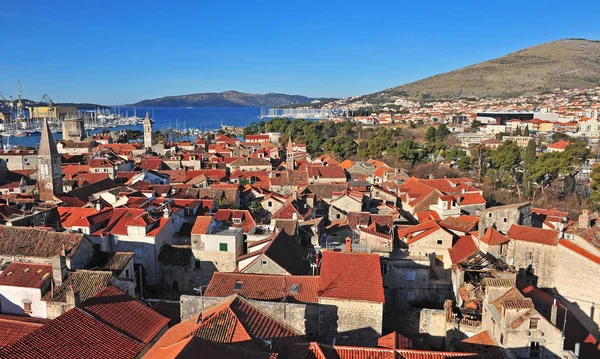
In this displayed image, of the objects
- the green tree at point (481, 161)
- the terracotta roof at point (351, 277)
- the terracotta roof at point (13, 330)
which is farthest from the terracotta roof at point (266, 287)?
the green tree at point (481, 161)

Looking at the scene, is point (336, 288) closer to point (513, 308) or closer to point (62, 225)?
point (513, 308)

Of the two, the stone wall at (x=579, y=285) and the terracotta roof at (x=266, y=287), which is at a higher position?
the terracotta roof at (x=266, y=287)

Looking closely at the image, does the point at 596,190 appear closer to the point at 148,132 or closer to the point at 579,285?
the point at 579,285

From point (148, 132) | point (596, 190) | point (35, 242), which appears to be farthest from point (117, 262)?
point (148, 132)

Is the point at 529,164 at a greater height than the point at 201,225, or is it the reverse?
the point at 529,164

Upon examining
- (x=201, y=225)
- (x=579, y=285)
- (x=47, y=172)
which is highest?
(x=47, y=172)

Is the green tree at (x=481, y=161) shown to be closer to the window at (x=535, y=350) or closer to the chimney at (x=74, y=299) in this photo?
the window at (x=535, y=350)
